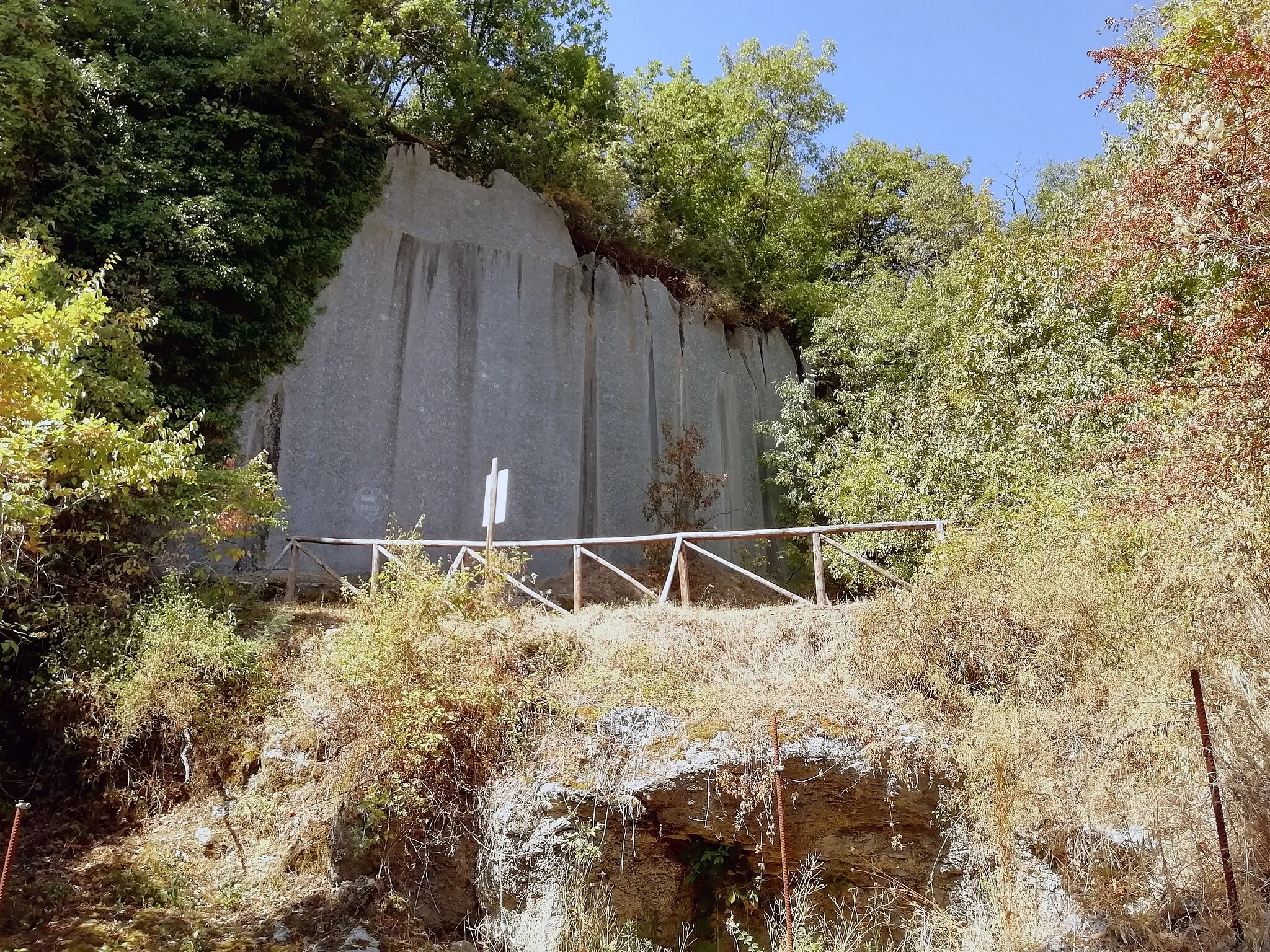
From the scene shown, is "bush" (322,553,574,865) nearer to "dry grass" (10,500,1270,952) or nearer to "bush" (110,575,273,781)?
"dry grass" (10,500,1270,952)

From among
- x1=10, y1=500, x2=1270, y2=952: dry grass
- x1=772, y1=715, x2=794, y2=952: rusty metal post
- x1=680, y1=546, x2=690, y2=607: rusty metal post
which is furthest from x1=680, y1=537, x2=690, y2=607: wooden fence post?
x1=772, y1=715, x2=794, y2=952: rusty metal post

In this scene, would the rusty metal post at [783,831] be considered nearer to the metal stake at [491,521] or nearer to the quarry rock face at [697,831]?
the quarry rock face at [697,831]

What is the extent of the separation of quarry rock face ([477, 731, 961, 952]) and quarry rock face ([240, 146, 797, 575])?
728 cm

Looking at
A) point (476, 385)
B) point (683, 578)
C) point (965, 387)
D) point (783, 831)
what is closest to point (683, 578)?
point (683, 578)

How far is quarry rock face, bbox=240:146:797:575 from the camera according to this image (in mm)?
13281

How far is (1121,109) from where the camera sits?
40.4 feet

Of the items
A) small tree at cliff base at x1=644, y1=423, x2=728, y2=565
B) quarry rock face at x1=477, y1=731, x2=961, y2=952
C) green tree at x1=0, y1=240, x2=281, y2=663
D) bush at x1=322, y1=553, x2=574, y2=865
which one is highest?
small tree at cliff base at x1=644, y1=423, x2=728, y2=565

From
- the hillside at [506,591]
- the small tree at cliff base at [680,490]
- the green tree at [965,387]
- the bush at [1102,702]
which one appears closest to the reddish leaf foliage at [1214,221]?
the hillside at [506,591]

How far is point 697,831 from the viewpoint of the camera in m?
6.54

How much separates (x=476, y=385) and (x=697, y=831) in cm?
A: 982

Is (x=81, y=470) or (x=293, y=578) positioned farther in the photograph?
(x=293, y=578)

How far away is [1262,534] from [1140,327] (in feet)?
10.4

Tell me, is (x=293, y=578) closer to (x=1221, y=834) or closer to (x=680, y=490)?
(x=680, y=490)

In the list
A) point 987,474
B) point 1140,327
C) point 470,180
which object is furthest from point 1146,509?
point 470,180
